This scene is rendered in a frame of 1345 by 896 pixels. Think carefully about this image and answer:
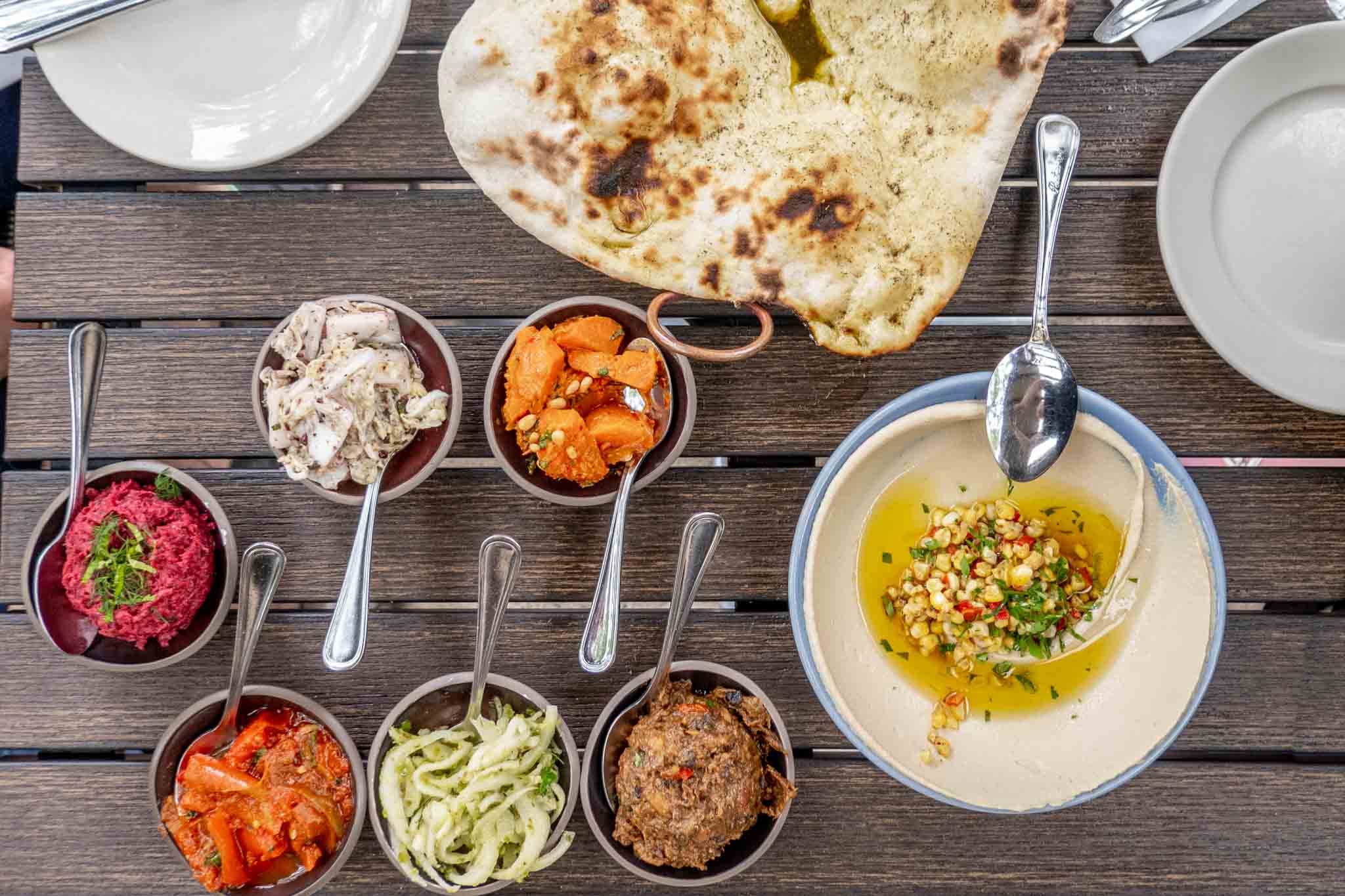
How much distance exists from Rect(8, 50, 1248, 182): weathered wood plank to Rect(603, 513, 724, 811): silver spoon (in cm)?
81

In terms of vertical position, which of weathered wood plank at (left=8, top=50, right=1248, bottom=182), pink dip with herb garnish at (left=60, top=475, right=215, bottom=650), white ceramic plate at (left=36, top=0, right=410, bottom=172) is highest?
white ceramic plate at (left=36, top=0, right=410, bottom=172)

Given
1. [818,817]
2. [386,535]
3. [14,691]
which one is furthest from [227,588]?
[818,817]

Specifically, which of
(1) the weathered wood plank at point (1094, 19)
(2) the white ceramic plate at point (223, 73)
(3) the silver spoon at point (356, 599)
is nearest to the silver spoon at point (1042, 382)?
(1) the weathered wood plank at point (1094, 19)

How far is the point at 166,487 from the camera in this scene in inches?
60.4

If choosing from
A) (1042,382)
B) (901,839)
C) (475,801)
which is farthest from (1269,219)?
(475,801)

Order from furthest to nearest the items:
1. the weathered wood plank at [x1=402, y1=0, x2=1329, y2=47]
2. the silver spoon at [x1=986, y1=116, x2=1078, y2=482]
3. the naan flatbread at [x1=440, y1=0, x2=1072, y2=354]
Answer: the weathered wood plank at [x1=402, y1=0, x2=1329, y2=47] → the silver spoon at [x1=986, y1=116, x2=1078, y2=482] → the naan flatbread at [x1=440, y1=0, x2=1072, y2=354]

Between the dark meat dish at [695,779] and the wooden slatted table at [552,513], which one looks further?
the wooden slatted table at [552,513]

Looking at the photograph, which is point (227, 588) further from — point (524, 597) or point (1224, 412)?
point (1224, 412)

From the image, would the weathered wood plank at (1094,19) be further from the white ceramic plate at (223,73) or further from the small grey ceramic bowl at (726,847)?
the small grey ceramic bowl at (726,847)

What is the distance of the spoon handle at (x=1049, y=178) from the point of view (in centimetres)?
158

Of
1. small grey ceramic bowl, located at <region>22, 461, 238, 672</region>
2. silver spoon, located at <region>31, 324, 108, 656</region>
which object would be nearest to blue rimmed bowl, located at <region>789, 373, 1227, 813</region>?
small grey ceramic bowl, located at <region>22, 461, 238, 672</region>

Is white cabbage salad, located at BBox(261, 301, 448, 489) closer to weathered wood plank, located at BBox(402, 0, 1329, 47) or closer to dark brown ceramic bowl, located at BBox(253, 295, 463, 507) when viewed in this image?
dark brown ceramic bowl, located at BBox(253, 295, 463, 507)

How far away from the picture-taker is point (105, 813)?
169 cm

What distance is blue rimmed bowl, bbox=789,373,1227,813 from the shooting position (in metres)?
1.47
